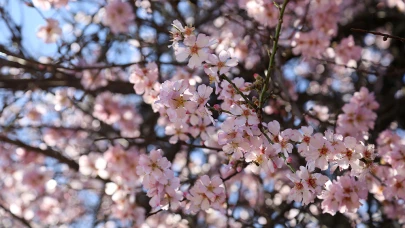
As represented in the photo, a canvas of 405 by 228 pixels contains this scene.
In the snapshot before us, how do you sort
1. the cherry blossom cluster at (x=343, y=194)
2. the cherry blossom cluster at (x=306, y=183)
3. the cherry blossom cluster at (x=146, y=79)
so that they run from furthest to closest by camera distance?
the cherry blossom cluster at (x=146, y=79) < the cherry blossom cluster at (x=343, y=194) < the cherry blossom cluster at (x=306, y=183)

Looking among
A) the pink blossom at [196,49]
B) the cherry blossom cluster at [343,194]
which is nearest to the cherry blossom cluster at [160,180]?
the pink blossom at [196,49]

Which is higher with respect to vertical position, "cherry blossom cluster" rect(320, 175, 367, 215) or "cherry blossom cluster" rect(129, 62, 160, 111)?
"cherry blossom cluster" rect(320, 175, 367, 215)

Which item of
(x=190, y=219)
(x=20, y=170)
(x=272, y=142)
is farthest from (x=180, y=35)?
(x=20, y=170)

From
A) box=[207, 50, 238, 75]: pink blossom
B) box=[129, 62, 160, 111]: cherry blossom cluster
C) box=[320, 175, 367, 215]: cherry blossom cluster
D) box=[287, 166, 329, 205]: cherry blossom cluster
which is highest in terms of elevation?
box=[207, 50, 238, 75]: pink blossom

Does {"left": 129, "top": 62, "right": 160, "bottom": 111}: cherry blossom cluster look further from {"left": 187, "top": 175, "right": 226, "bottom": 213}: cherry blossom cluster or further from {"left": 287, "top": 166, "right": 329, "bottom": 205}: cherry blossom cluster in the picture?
{"left": 287, "top": 166, "right": 329, "bottom": 205}: cherry blossom cluster

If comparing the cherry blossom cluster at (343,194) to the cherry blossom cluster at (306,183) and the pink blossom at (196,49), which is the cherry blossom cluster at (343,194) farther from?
the pink blossom at (196,49)

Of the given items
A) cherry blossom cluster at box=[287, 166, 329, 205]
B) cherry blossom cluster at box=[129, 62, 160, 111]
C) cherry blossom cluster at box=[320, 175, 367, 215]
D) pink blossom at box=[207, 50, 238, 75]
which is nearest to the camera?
cherry blossom cluster at box=[287, 166, 329, 205]

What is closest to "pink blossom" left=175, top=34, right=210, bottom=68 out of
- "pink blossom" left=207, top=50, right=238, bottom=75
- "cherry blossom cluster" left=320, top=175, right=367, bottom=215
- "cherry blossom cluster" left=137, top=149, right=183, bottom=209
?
"pink blossom" left=207, top=50, right=238, bottom=75

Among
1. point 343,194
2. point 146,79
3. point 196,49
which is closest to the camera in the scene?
point 196,49

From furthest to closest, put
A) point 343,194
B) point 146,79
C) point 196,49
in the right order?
point 146,79 < point 343,194 < point 196,49

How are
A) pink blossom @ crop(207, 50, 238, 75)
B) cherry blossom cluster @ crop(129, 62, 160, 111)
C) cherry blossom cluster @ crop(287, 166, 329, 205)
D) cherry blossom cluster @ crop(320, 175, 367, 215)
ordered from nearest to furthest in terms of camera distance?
cherry blossom cluster @ crop(287, 166, 329, 205)
pink blossom @ crop(207, 50, 238, 75)
cherry blossom cluster @ crop(320, 175, 367, 215)
cherry blossom cluster @ crop(129, 62, 160, 111)

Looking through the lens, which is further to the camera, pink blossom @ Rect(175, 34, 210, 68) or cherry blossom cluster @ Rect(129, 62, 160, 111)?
cherry blossom cluster @ Rect(129, 62, 160, 111)

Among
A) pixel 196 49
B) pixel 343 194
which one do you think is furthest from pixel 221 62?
pixel 343 194

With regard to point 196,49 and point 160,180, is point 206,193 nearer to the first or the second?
point 160,180
